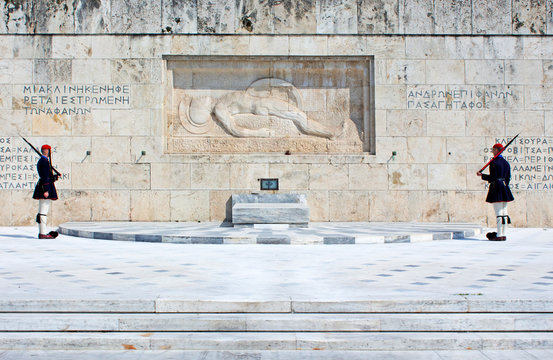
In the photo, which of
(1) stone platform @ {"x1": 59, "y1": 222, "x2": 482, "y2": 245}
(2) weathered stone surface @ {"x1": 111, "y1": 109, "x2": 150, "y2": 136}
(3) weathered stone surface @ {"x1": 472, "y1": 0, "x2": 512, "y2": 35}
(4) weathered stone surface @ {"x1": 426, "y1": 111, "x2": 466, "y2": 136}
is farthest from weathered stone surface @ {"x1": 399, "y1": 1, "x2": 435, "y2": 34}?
(2) weathered stone surface @ {"x1": 111, "y1": 109, "x2": 150, "y2": 136}

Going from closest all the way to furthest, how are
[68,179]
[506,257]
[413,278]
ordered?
1. [413,278]
2. [506,257]
3. [68,179]

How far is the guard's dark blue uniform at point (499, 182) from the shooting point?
9.95m

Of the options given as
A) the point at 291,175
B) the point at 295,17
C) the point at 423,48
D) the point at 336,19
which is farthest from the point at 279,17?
the point at 291,175

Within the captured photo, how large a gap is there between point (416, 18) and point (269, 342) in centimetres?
1127

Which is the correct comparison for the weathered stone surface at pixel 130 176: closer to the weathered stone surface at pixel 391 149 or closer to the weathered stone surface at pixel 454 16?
the weathered stone surface at pixel 391 149

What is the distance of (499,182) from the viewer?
394 inches

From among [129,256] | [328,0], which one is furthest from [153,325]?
[328,0]

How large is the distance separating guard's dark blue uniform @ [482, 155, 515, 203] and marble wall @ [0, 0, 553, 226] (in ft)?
10.7

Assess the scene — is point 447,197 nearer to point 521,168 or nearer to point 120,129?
point 521,168

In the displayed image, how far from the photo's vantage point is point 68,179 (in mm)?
13289

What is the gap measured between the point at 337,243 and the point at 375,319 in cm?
508

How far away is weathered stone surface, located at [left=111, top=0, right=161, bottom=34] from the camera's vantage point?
44.0 feet

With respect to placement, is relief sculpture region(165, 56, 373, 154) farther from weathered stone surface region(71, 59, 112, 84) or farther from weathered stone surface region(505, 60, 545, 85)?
weathered stone surface region(505, 60, 545, 85)

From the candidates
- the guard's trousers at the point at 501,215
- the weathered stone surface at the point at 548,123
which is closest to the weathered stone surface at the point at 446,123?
the weathered stone surface at the point at 548,123
